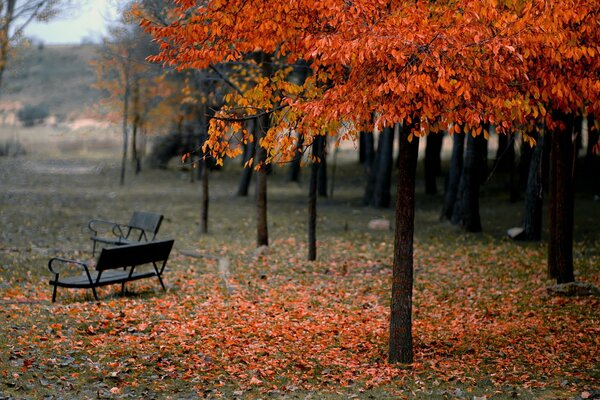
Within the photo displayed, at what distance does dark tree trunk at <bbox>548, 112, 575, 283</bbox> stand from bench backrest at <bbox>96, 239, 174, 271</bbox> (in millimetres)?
6195

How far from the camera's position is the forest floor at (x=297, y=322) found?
24.9ft

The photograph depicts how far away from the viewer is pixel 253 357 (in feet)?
28.3

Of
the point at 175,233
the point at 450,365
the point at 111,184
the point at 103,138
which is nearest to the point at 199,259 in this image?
the point at 175,233

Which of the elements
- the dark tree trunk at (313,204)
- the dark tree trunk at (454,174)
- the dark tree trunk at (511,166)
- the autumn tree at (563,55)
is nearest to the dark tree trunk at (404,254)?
the autumn tree at (563,55)

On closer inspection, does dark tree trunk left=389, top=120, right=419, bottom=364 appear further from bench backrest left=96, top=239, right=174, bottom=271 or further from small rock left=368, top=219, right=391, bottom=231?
small rock left=368, top=219, right=391, bottom=231

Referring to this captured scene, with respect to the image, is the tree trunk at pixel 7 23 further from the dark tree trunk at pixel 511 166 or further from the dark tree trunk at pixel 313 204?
the dark tree trunk at pixel 511 166

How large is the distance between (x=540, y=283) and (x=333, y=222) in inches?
433

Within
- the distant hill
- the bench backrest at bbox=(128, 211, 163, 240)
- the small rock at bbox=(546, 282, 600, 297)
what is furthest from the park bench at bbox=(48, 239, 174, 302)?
the distant hill

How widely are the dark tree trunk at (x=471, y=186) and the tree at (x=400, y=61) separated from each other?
11779 mm

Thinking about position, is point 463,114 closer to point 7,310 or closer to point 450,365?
point 450,365

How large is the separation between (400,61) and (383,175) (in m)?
20.3

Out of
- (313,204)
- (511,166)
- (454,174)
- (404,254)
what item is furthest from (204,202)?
(404,254)

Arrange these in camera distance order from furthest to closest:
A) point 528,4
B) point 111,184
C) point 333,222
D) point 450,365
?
point 111,184, point 333,222, point 450,365, point 528,4

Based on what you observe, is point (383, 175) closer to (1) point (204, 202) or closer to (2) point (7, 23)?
(1) point (204, 202)
